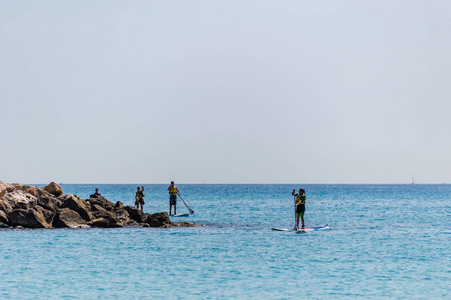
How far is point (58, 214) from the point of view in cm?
3569

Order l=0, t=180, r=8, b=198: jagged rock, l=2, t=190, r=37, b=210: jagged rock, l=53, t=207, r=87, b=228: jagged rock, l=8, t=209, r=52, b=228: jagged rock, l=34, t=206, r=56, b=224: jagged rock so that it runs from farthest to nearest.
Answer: l=0, t=180, r=8, b=198: jagged rock → l=2, t=190, r=37, b=210: jagged rock → l=53, t=207, r=87, b=228: jagged rock → l=34, t=206, r=56, b=224: jagged rock → l=8, t=209, r=52, b=228: jagged rock

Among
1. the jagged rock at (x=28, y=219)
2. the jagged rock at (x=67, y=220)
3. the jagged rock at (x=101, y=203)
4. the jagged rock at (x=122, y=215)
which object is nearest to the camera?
the jagged rock at (x=28, y=219)

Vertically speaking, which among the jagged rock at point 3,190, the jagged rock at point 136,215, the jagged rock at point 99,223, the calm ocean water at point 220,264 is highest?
the jagged rock at point 3,190

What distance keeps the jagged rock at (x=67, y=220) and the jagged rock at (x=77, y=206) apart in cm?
39

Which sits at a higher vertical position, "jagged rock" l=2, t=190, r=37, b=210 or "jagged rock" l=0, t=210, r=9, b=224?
"jagged rock" l=2, t=190, r=37, b=210

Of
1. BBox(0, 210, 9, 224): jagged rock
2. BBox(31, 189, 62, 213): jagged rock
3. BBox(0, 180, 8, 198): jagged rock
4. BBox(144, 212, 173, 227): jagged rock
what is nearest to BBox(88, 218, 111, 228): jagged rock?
BBox(31, 189, 62, 213): jagged rock

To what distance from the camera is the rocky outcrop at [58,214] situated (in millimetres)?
34750

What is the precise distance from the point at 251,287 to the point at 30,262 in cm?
984

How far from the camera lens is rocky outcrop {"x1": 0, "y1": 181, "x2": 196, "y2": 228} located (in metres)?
34.8

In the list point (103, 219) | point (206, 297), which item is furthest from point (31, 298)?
point (103, 219)

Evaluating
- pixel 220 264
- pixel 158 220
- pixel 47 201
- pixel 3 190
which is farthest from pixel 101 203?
pixel 220 264

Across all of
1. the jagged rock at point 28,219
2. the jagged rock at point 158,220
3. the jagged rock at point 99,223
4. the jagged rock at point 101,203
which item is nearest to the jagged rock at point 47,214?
the jagged rock at point 28,219

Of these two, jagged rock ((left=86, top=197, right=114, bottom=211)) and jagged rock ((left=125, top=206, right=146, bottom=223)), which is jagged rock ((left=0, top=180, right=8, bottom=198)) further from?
jagged rock ((left=125, top=206, right=146, bottom=223))

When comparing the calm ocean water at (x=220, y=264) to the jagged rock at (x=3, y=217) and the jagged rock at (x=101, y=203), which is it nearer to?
the jagged rock at (x=3, y=217)
